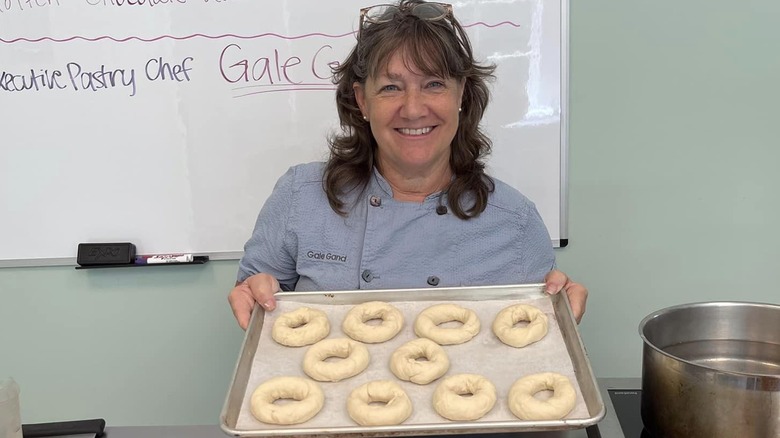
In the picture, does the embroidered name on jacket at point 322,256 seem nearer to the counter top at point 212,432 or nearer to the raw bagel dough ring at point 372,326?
the raw bagel dough ring at point 372,326

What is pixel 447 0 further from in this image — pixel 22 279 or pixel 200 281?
pixel 22 279

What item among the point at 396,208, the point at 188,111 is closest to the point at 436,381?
the point at 396,208

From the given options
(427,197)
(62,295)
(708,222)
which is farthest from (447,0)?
(62,295)

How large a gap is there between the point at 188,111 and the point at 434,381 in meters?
1.23

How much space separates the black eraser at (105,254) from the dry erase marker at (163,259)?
0.03 meters

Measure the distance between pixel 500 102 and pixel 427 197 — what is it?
22.2 inches

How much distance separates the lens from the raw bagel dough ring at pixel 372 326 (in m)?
1.37

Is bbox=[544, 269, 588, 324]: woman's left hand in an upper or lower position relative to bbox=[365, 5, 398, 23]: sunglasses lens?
lower

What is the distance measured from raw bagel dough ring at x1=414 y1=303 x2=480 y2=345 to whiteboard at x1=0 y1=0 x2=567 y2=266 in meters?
0.77

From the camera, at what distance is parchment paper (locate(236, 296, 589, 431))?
46.8 inches

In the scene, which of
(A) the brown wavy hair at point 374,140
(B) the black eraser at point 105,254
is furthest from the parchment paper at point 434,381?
(B) the black eraser at point 105,254

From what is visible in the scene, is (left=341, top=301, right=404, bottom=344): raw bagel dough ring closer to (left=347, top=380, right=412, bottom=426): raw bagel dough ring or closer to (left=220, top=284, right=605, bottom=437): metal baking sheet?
(left=220, top=284, right=605, bottom=437): metal baking sheet

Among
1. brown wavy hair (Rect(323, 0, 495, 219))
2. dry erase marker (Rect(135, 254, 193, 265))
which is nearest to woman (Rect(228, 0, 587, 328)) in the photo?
brown wavy hair (Rect(323, 0, 495, 219))

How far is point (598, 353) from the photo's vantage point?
88.3 inches
